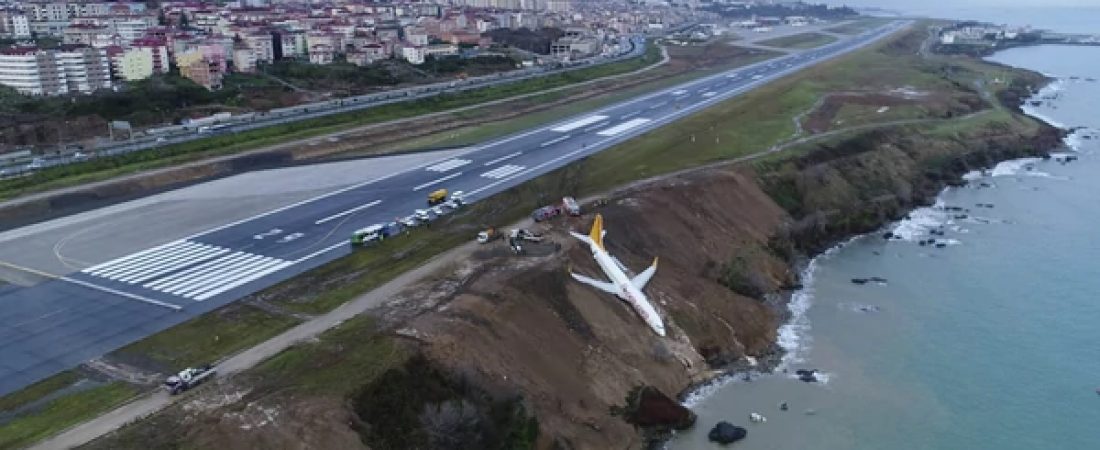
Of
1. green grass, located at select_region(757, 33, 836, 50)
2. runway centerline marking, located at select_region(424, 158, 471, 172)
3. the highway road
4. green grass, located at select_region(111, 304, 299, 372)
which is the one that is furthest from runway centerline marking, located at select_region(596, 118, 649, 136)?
green grass, located at select_region(757, 33, 836, 50)

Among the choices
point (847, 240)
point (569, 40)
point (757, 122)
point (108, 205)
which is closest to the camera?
point (108, 205)

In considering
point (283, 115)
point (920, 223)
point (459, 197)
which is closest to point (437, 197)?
point (459, 197)

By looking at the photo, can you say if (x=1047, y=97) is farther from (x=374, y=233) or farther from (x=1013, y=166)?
(x=374, y=233)

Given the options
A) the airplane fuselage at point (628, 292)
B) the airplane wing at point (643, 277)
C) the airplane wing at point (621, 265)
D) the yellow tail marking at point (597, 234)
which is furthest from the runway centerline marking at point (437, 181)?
the airplane wing at point (643, 277)

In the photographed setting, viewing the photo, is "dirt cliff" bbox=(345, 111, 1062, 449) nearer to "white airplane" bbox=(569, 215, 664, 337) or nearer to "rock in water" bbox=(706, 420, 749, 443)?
"white airplane" bbox=(569, 215, 664, 337)

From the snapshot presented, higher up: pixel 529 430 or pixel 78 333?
pixel 78 333

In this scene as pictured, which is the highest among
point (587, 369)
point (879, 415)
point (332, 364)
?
point (332, 364)

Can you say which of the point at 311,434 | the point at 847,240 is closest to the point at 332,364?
the point at 311,434

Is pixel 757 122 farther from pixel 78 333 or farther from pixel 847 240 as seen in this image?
pixel 78 333
